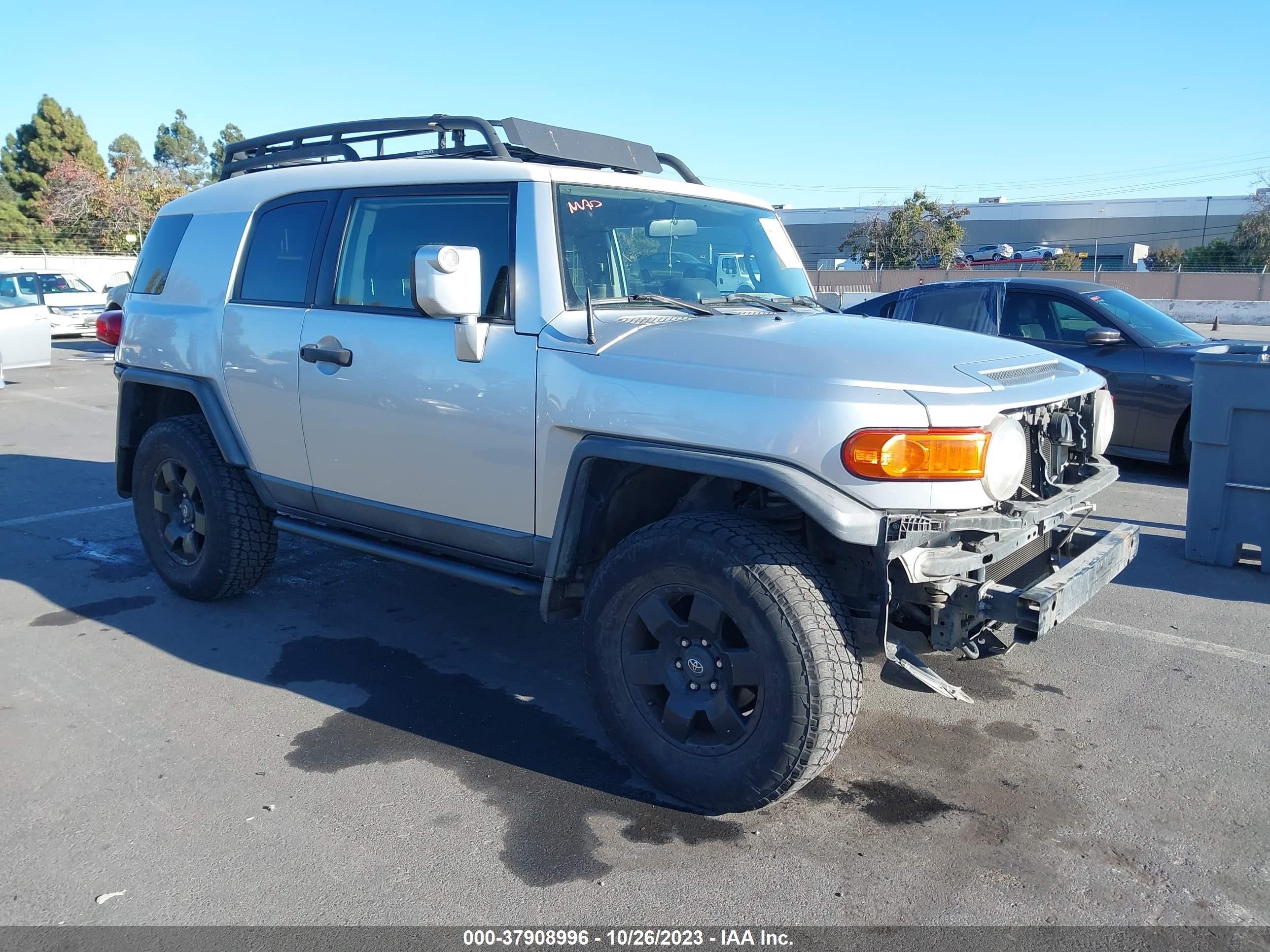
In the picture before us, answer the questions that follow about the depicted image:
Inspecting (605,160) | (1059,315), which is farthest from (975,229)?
(605,160)

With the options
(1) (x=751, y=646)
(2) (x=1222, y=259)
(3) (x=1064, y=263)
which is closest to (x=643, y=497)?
(1) (x=751, y=646)

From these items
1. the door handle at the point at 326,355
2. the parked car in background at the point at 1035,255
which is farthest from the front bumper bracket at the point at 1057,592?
the parked car in background at the point at 1035,255

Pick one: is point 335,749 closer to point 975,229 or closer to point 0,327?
point 0,327

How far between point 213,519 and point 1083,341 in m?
7.03

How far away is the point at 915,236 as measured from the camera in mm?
49406

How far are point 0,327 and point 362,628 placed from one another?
1289cm

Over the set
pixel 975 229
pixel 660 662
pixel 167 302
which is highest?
pixel 975 229

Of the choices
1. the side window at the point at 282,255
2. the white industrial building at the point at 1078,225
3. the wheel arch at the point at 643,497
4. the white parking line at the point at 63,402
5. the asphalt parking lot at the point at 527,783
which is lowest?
the asphalt parking lot at the point at 527,783

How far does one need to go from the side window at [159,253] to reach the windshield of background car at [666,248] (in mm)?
2572

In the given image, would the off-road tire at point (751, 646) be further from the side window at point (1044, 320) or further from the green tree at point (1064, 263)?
the green tree at point (1064, 263)

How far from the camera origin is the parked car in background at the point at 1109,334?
7.81 meters

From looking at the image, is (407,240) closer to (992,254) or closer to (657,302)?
(657,302)

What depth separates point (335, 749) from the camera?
3.61m

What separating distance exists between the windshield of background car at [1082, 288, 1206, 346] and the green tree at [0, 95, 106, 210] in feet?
169
